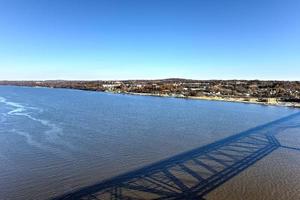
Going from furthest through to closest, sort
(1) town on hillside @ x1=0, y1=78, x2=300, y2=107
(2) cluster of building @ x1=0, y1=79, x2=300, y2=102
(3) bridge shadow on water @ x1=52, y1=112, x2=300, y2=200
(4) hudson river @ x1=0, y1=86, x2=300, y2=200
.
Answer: (2) cluster of building @ x1=0, y1=79, x2=300, y2=102, (1) town on hillside @ x1=0, y1=78, x2=300, y2=107, (4) hudson river @ x1=0, y1=86, x2=300, y2=200, (3) bridge shadow on water @ x1=52, y1=112, x2=300, y2=200

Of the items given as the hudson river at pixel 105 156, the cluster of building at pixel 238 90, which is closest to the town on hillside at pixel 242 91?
the cluster of building at pixel 238 90

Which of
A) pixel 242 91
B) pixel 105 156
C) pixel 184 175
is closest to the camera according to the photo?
pixel 184 175

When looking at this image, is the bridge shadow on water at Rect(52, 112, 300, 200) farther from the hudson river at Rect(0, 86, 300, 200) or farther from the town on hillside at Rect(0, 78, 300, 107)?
the town on hillside at Rect(0, 78, 300, 107)

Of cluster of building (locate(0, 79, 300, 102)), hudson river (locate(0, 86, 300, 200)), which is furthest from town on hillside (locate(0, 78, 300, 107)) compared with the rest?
hudson river (locate(0, 86, 300, 200))

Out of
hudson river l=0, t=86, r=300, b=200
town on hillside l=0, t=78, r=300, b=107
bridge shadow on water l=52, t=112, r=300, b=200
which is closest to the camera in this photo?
bridge shadow on water l=52, t=112, r=300, b=200

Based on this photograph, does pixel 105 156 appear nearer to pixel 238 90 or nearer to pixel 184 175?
pixel 184 175

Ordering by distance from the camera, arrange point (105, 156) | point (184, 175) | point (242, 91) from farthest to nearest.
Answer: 1. point (242, 91)
2. point (105, 156)
3. point (184, 175)

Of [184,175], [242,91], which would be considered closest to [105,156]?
Answer: [184,175]

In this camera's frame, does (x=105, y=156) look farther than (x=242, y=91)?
No
